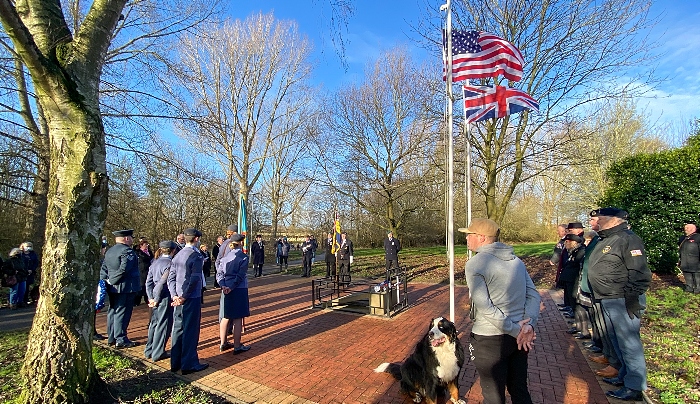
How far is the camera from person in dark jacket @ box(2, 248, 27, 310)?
881cm

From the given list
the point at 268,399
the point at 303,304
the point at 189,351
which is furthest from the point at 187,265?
the point at 303,304

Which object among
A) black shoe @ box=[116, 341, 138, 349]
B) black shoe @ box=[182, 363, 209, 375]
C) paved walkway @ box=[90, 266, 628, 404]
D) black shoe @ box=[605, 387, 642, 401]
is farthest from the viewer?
black shoe @ box=[116, 341, 138, 349]

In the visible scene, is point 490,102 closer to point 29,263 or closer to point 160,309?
point 160,309

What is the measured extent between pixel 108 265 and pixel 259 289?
22.3 ft

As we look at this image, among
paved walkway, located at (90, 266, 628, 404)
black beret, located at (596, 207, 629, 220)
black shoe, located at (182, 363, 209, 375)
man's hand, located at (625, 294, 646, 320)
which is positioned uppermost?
black beret, located at (596, 207, 629, 220)

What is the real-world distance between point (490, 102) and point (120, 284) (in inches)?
310

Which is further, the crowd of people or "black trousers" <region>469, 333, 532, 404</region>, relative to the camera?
the crowd of people

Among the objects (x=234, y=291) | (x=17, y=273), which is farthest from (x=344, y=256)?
(x=17, y=273)

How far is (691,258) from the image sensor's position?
900cm

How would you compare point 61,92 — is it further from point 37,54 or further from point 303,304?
point 303,304

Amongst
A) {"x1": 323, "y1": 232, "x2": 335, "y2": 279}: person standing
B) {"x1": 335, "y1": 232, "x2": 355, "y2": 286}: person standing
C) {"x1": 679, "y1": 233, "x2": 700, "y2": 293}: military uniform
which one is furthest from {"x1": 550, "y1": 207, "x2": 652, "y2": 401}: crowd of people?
{"x1": 323, "y1": 232, "x2": 335, "y2": 279}: person standing

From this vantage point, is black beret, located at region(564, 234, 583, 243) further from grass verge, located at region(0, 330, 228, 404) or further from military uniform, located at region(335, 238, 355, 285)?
military uniform, located at region(335, 238, 355, 285)

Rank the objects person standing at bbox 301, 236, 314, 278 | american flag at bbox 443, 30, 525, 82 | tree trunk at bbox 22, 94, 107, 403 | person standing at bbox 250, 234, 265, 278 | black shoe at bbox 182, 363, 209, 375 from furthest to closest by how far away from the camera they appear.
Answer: person standing at bbox 250, 234, 265, 278
person standing at bbox 301, 236, 314, 278
american flag at bbox 443, 30, 525, 82
black shoe at bbox 182, 363, 209, 375
tree trunk at bbox 22, 94, 107, 403

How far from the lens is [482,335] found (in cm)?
293
